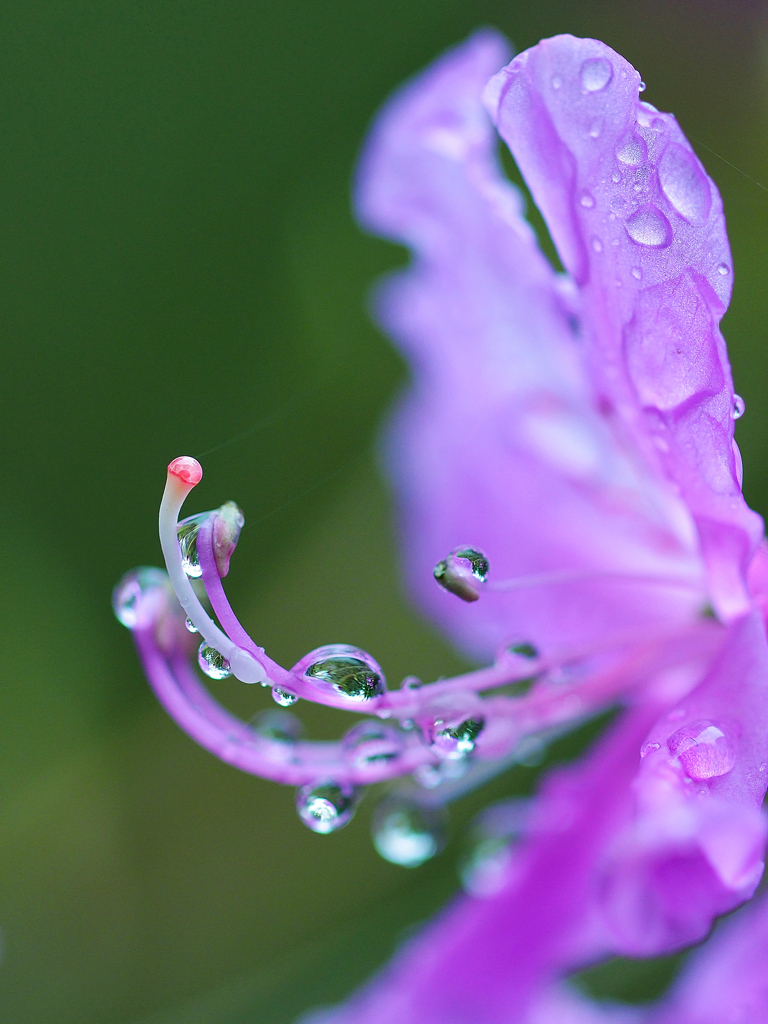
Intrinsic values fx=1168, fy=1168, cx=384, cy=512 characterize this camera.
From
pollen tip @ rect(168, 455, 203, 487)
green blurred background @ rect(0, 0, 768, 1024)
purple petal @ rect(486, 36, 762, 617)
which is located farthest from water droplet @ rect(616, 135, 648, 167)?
green blurred background @ rect(0, 0, 768, 1024)


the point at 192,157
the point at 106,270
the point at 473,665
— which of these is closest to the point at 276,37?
the point at 192,157

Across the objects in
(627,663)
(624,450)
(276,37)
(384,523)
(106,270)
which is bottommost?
(384,523)

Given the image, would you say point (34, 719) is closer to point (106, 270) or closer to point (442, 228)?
point (106, 270)

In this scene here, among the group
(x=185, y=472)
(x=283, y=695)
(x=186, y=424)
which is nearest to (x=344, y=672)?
(x=283, y=695)

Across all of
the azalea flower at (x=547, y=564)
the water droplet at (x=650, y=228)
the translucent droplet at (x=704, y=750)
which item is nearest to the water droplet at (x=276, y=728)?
the azalea flower at (x=547, y=564)

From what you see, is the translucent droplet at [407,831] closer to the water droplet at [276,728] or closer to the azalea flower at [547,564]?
the azalea flower at [547,564]

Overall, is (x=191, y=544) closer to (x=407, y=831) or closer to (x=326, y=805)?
(x=326, y=805)
